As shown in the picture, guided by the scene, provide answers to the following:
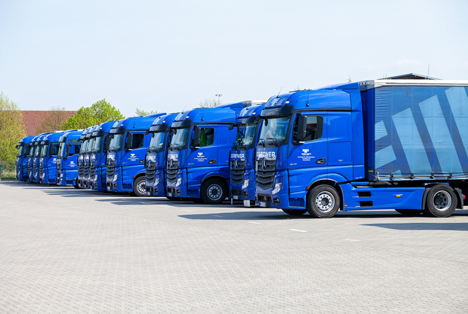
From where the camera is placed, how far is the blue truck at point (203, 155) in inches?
879

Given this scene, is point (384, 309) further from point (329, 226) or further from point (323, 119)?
point (323, 119)

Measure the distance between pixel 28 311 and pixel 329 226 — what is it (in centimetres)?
914

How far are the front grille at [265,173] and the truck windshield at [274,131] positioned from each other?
19.7 inches

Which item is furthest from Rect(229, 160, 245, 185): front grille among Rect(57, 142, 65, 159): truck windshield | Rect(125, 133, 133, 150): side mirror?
Rect(57, 142, 65, 159): truck windshield

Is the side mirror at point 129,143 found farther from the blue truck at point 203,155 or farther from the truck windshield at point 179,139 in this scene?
the blue truck at point 203,155

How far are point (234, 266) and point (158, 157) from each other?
16.1 meters

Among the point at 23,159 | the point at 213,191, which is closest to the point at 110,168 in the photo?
the point at 213,191

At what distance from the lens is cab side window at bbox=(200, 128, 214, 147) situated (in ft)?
73.8

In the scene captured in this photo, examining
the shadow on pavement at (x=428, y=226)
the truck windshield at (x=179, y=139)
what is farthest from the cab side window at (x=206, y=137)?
the shadow on pavement at (x=428, y=226)

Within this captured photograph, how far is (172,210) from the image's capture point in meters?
19.9

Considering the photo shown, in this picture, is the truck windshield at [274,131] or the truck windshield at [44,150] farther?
the truck windshield at [44,150]

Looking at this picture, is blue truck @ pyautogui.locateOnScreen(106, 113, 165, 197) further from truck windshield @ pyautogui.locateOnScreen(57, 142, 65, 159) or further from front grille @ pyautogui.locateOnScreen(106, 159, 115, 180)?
truck windshield @ pyautogui.locateOnScreen(57, 142, 65, 159)

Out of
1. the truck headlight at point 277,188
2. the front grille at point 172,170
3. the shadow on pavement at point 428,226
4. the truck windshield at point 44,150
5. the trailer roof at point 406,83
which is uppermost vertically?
the truck windshield at point 44,150

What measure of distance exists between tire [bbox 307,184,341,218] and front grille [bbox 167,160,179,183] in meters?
7.61
